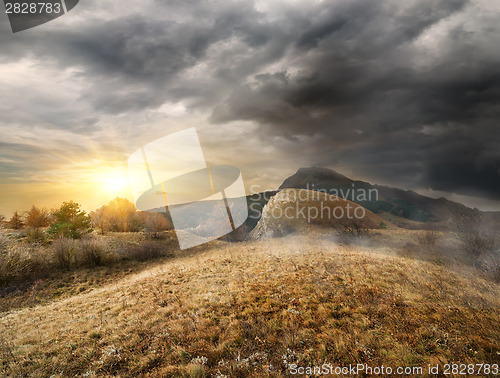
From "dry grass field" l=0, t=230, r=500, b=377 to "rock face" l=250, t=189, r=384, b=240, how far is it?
3070cm

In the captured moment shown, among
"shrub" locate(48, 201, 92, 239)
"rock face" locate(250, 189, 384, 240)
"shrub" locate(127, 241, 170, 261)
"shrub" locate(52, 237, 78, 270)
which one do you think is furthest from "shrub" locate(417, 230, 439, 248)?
"shrub" locate(48, 201, 92, 239)

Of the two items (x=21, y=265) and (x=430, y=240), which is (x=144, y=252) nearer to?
(x=21, y=265)

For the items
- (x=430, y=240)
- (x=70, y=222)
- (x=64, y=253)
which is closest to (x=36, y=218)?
(x=70, y=222)

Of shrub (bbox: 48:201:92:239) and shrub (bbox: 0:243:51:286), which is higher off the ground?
shrub (bbox: 48:201:92:239)

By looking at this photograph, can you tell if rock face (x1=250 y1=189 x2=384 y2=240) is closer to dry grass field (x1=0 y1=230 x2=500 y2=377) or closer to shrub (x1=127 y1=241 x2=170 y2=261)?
shrub (x1=127 y1=241 x2=170 y2=261)

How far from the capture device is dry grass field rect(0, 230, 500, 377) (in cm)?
641

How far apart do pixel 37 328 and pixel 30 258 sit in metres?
16.6

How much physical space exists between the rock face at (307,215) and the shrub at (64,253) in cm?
3233

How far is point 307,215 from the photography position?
4800cm

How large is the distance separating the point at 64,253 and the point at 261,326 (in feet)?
87.8

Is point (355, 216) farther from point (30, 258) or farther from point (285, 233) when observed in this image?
point (30, 258)

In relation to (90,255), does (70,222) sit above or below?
above

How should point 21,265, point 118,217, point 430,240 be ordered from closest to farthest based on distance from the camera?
point 21,265 → point 430,240 → point 118,217

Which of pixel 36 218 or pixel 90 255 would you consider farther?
pixel 36 218
